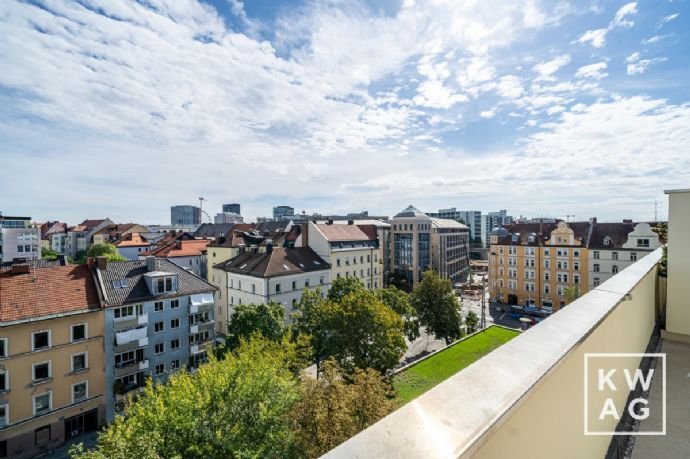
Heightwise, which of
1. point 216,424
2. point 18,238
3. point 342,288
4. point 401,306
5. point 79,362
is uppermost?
point 18,238

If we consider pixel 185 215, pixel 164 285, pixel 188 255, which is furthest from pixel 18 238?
pixel 185 215

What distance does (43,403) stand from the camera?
17.7 metres

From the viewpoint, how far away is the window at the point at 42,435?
17.5m

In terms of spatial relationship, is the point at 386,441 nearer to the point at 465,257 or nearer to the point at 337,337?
the point at 337,337

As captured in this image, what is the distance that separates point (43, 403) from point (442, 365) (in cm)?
2133

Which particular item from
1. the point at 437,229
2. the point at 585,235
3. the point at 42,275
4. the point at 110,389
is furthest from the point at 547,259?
the point at 42,275

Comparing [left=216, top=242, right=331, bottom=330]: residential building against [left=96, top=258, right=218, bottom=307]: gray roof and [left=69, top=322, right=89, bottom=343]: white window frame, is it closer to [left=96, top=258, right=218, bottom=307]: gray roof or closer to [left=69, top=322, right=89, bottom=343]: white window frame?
[left=96, top=258, right=218, bottom=307]: gray roof

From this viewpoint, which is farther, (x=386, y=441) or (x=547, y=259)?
(x=547, y=259)

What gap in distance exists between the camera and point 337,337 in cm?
1819

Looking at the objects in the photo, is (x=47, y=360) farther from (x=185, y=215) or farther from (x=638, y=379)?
(x=185, y=215)

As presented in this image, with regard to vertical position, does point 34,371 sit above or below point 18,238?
below

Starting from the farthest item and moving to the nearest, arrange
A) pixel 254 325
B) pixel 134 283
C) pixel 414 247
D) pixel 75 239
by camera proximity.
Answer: pixel 75 239
pixel 414 247
pixel 134 283
pixel 254 325

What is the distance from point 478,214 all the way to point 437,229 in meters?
80.2

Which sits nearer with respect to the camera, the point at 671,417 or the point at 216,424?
the point at 671,417
